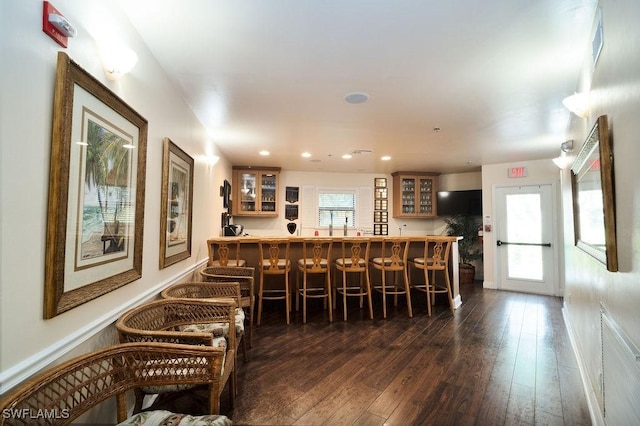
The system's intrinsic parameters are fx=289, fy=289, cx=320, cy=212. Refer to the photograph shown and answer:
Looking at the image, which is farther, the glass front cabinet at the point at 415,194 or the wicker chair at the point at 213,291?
the glass front cabinet at the point at 415,194

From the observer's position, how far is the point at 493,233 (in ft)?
17.8

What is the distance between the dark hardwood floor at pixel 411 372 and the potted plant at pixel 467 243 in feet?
7.14

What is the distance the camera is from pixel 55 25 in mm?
1104

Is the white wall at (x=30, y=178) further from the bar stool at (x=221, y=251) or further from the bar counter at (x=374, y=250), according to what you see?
the bar counter at (x=374, y=250)

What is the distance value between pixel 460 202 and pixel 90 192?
250 inches

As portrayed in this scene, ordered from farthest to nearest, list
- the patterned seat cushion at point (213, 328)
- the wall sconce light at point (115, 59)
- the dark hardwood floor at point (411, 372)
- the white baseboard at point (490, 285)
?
1. the white baseboard at point (490, 285)
2. the patterned seat cushion at point (213, 328)
3. the dark hardwood floor at point (411, 372)
4. the wall sconce light at point (115, 59)

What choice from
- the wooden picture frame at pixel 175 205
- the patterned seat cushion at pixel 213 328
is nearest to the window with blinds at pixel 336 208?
the wooden picture frame at pixel 175 205

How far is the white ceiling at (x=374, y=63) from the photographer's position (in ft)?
5.25

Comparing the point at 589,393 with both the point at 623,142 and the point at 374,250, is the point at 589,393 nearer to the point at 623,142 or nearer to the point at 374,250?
the point at 623,142

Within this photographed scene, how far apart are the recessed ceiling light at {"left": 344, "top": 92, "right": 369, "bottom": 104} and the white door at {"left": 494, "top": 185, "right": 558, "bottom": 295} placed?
4.05m

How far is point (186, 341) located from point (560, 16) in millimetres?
2693

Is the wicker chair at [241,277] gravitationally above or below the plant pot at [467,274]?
above

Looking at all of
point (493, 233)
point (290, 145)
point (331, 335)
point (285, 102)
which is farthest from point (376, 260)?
point (493, 233)

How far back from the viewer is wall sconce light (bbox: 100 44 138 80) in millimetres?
1459
